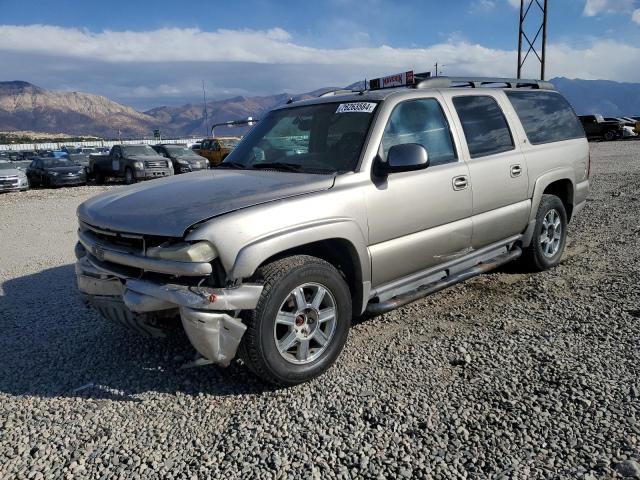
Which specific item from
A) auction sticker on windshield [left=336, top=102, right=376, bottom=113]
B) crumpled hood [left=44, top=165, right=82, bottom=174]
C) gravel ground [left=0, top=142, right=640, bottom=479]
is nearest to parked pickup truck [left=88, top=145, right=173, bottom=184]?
crumpled hood [left=44, top=165, right=82, bottom=174]

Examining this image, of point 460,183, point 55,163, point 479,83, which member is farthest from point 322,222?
point 55,163

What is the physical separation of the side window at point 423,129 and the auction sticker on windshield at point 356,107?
17 centimetres

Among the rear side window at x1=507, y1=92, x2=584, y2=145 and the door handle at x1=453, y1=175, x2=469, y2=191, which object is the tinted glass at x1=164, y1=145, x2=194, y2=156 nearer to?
the rear side window at x1=507, y1=92, x2=584, y2=145

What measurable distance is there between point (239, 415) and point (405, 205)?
1.80 metres

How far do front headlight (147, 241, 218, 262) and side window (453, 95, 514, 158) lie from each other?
97.2 inches

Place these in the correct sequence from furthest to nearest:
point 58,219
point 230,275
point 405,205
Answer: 1. point 58,219
2. point 405,205
3. point 230,275

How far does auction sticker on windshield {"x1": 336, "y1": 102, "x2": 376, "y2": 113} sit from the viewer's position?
3723mm

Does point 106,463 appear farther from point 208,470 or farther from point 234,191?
point 234,191

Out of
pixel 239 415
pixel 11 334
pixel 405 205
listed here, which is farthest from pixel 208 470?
pixel 11 334

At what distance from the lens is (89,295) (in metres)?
3.27

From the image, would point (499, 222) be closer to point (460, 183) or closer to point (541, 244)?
point (460, 183)

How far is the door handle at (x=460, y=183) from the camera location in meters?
3.92

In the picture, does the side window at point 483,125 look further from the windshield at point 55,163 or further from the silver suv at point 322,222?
the windshield at point 55,163

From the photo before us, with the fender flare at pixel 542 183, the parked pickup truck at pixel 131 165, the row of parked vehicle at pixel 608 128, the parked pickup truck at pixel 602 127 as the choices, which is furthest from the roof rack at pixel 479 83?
the parked pickup truck at pixel 602 127
